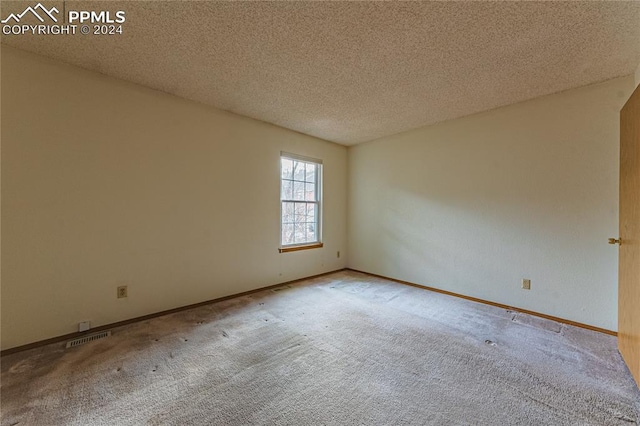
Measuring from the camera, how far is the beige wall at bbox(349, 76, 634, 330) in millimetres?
2539

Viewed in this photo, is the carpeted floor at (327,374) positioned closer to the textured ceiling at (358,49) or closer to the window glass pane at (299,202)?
the window glass pane at (299,202)

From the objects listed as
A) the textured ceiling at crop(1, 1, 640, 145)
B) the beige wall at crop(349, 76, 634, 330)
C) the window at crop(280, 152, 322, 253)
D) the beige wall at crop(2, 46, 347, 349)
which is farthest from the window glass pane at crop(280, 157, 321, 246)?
the textured ceiling at crop(1, 1, 640, 145)

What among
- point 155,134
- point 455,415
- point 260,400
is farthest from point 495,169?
point 155,134

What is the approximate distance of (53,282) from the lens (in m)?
2.24

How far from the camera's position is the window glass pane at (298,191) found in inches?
165

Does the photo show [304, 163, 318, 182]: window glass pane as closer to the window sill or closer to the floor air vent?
the window sill

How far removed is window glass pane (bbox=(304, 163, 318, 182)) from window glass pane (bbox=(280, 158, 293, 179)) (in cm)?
34

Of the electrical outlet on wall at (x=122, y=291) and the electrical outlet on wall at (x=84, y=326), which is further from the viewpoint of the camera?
the electrical outlet on wall at (x=122, y=291)

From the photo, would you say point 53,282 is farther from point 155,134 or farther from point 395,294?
point 395,294

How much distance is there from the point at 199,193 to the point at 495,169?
363 cm

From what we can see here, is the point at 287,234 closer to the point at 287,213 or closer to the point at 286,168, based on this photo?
the point at 287,213

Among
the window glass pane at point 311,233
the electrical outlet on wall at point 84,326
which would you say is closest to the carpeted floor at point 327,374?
the electrical outlet on wall at point 84,326

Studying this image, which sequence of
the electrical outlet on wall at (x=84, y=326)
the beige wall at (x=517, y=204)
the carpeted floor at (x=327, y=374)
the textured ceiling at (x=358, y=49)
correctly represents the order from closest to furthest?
the carpeted floor at (x=327, y=374), the textured ceiling at (x=358, y=49), the electrical outlet on wall at (x=84, y=326), the beige wall at (x=517, y=204)

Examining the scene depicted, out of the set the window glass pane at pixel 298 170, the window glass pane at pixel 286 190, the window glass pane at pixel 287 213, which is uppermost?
the window glass pane at pixel 298 170
